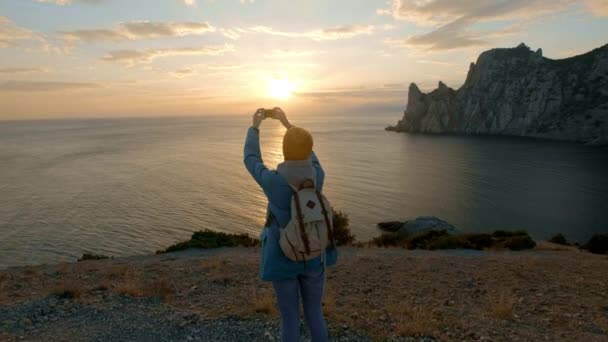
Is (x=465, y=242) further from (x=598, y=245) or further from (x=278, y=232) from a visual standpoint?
(x=278, y=232)

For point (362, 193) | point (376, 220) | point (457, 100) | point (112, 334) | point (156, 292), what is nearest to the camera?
point (112, 334)

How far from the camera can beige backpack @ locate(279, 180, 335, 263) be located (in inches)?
124

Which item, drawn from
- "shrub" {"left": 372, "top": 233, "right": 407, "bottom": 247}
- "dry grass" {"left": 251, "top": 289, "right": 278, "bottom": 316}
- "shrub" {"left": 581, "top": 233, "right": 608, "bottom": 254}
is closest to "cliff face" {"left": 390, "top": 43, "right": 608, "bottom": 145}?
"shrub" {"left": 581, "top": 233, "right": 608, "bottom": 254}

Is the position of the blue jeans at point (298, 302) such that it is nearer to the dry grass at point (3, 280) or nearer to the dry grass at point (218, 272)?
the dry grass at point (218, 272)

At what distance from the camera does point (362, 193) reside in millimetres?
57250

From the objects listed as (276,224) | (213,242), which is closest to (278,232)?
(276,224)

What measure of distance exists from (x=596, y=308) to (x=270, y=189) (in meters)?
8.57

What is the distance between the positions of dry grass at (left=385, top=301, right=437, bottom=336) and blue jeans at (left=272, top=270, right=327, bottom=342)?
316 cm

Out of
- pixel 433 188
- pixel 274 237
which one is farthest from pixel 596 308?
pixel 433 188

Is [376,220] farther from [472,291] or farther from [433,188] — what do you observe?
[472,291]

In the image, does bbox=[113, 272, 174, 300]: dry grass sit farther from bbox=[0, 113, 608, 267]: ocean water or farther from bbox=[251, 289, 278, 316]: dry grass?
bbox=[0, 113, 608, 267]: ocean water

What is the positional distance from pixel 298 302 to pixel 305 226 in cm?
92

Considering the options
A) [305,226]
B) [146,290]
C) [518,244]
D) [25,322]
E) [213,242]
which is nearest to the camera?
[305,226]

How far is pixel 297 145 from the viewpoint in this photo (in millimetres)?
3203
